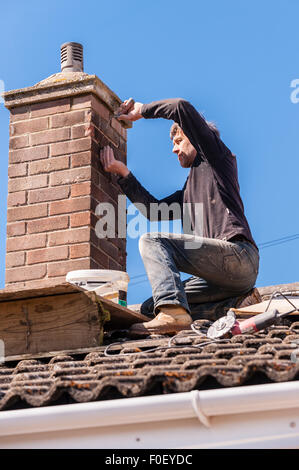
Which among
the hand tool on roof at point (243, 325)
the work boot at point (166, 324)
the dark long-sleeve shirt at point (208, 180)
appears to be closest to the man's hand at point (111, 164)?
the dark long-sleeve shirt at point (208, 180)

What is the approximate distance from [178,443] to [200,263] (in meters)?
2.17

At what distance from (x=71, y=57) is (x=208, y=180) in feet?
5.36

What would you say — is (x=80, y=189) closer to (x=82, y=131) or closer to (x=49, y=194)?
(x=49, y=194)

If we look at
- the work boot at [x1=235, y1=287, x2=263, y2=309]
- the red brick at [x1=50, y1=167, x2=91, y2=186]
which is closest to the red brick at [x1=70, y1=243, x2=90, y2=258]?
the red brick at [x1=50, y1=167, x2=91, y2=186]

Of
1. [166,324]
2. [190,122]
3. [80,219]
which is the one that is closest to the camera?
[166,324]

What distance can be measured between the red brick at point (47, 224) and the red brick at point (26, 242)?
1.7 inches

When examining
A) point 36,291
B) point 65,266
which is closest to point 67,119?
point 65,266

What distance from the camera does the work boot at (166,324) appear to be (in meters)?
5.31

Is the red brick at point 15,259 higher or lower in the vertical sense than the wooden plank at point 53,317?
higher

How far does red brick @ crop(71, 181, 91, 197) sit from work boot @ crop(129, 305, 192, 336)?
1.17 meters

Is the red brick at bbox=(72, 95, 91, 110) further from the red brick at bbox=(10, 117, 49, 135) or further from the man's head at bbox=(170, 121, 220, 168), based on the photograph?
the man's head at bbox=(170, 121, 220, 168)

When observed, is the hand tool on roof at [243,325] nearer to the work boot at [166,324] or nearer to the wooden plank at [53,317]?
the work boot at [166,324]

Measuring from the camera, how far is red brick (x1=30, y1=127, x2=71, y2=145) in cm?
636

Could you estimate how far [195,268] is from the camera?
5.66 meters
